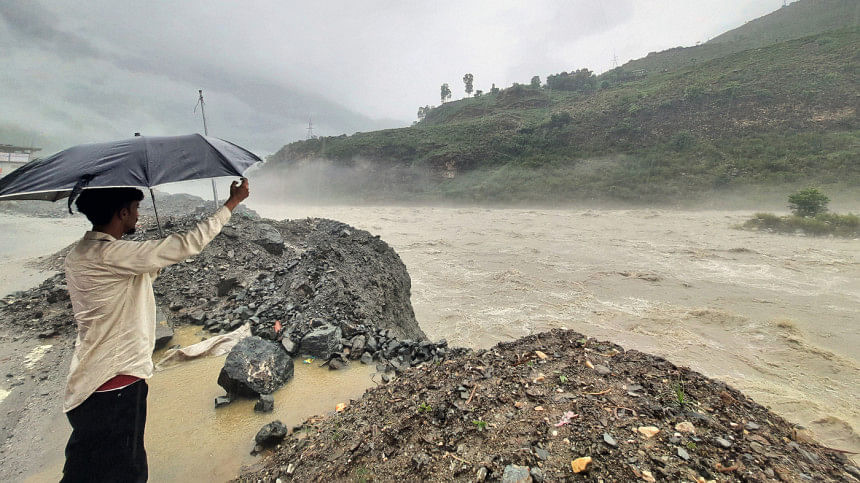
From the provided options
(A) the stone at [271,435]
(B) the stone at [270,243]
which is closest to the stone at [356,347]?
(A) the stone at [271,435]

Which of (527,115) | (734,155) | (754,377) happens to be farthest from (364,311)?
(527,115)

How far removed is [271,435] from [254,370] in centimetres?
118

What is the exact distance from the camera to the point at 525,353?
11.1 feet

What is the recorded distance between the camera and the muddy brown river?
4777 mm

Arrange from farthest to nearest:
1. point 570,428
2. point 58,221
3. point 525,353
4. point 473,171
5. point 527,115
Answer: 1. point 527,115
2. point 473,171
3. point 58,221
4. point 525,353
5. point 570,428

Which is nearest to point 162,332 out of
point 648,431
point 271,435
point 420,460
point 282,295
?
point 282,295

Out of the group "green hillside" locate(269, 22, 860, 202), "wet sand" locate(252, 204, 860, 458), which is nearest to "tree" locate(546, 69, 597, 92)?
A: "green hillside" locate(269, 22, 860, 202)

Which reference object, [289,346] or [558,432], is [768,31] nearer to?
[558,432]

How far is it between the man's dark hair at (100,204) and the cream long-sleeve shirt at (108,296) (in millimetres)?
94

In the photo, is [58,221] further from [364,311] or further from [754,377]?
[754,377]

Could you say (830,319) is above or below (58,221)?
below

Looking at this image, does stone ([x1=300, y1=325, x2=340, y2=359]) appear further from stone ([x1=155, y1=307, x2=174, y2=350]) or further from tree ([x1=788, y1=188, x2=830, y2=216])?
tree ([x1=788, y1=188, x2=830, y2=216])

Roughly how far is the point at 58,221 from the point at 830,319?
124 ft

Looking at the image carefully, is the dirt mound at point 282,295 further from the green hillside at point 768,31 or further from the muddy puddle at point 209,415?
the green hillside at point 768,31
